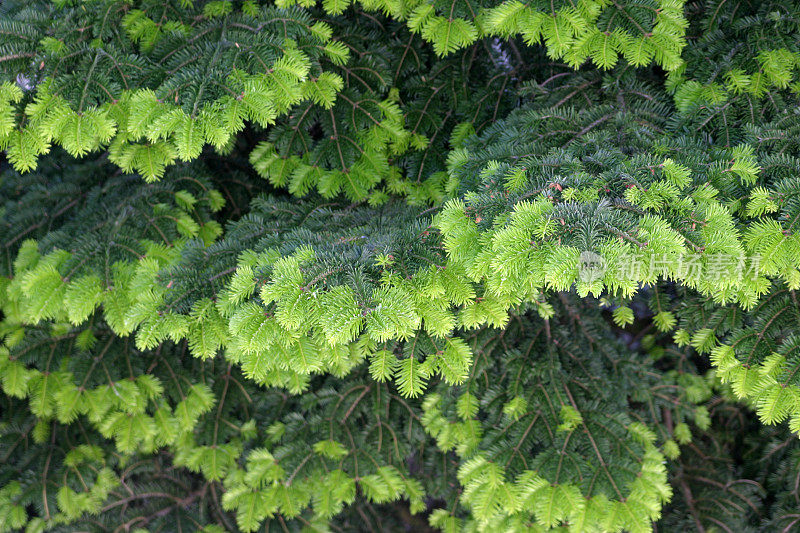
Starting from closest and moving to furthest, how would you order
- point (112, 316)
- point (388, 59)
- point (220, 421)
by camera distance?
point (112, 316)
point (388, 59)
point (220, 421)

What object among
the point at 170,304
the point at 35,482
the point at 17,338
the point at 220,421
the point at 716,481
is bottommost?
the point at 716,481

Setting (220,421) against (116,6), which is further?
(220,421)

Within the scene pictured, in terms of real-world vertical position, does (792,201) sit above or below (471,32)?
below

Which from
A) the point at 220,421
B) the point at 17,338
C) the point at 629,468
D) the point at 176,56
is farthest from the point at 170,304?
the point at 629,468

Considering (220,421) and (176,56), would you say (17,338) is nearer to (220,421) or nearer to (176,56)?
(220,421)

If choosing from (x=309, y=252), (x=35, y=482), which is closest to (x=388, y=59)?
(x=309, y=252)

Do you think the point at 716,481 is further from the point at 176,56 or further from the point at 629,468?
the point at 176,56

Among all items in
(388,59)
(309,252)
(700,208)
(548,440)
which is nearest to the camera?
(700,208)
